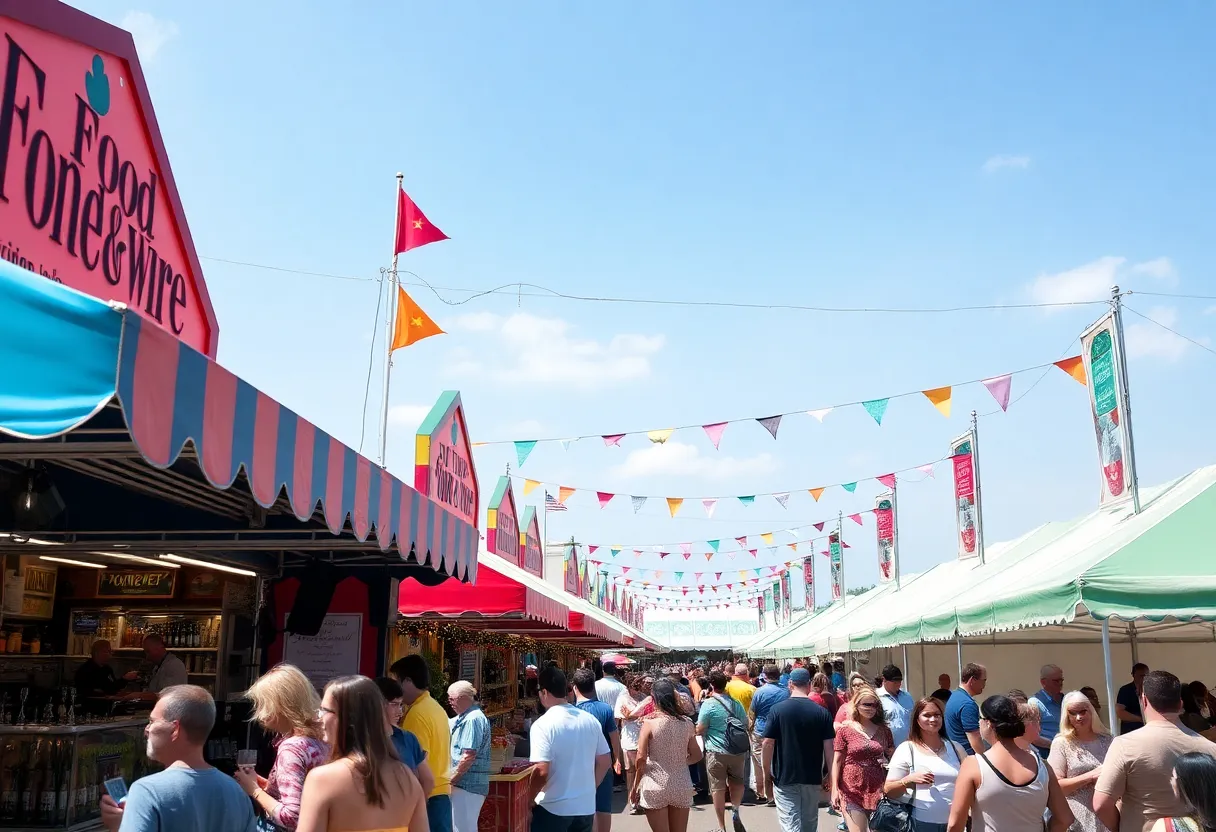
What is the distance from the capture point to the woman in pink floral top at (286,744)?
3891 mm

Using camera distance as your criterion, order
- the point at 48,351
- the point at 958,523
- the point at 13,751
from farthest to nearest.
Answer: the point at 958,523, the point at 13,751, the point at 48,351

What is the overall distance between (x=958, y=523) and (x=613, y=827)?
30.4 ft

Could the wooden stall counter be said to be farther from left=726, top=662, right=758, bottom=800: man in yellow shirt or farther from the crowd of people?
left=726, top=662, right=758, bottom=800: man in yellow shirt

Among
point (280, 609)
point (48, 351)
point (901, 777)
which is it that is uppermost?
point (48, 351)

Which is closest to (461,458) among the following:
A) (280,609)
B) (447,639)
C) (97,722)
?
(447,639)

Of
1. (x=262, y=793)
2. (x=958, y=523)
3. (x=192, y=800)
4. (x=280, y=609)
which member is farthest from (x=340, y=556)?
(x=958, y=523)

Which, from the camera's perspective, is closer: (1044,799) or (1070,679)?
(1044,799)

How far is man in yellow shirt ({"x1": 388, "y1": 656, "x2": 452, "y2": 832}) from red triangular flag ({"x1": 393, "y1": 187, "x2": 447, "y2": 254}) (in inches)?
333

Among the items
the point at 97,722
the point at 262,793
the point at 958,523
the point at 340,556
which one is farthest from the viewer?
the point at 958,523

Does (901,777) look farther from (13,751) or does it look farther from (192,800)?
(13,751)

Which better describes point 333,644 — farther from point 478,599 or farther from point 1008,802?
point 1008,802

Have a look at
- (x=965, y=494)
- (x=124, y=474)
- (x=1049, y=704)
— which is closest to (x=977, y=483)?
(x=965, y=494)

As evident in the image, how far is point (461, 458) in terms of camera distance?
555 inches

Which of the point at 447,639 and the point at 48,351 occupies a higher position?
the point at 48,351
